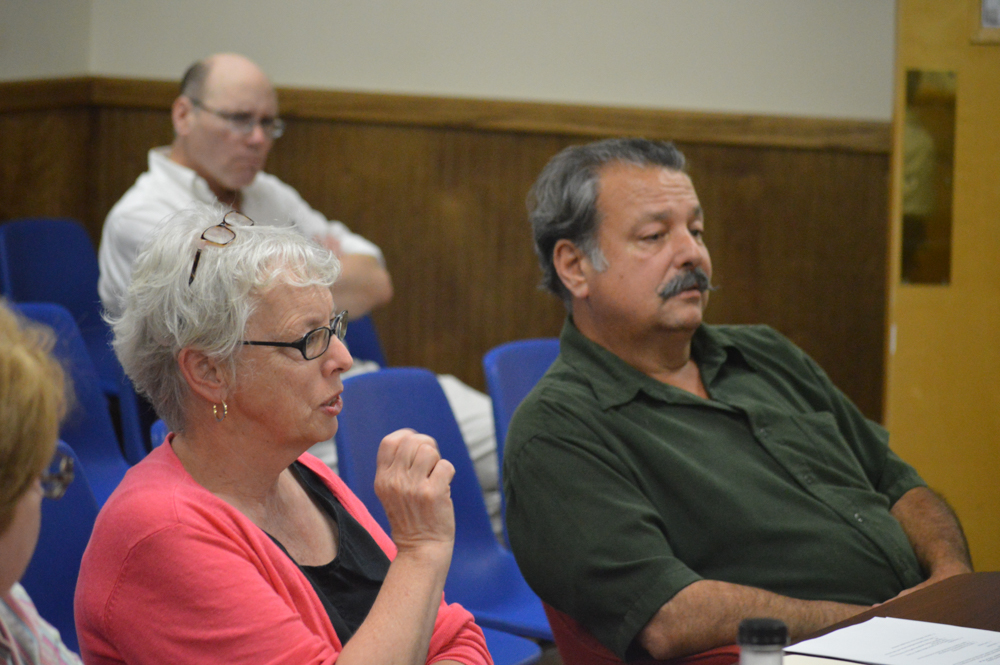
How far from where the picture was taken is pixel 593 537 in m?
1.52

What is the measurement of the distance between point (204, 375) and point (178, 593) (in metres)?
0.29

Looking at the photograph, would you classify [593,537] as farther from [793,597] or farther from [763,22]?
[763,22]

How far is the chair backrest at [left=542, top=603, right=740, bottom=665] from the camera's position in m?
1.48

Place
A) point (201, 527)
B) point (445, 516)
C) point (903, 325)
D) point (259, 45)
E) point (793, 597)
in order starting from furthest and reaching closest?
Result: point (259, 45) → point (903, 325) → point (793, 597) → point (445, 516) → point (201, 527)

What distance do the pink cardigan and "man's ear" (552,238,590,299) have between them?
901 mm

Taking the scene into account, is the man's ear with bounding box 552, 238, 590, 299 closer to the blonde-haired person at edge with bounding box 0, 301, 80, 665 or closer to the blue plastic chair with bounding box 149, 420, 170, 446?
the blue plastic chair with bounding box 149, 420, 170, 446

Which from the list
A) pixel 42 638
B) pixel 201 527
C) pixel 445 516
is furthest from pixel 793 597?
pixel 42 638

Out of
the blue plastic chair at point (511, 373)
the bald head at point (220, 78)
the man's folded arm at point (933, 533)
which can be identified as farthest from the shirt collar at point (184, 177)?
the man's folded arm at point (933, 533)

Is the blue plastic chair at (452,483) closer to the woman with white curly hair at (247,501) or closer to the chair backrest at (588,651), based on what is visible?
the chair backrest at (588,651)

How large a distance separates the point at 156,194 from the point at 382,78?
4.95 ft

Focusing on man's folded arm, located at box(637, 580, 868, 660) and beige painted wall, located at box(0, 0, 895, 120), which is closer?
man's folded arm, located at box(637, 580, 868, 660)

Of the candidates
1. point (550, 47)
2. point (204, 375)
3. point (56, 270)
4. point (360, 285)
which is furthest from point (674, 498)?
point (550, 47)

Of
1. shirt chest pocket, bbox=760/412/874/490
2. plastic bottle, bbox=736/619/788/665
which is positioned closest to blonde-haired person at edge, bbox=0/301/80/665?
plastic bottle, bbox=736/619/788/665

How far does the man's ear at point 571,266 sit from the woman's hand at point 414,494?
707mm
